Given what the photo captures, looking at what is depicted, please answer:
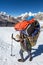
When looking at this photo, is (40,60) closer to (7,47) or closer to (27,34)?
(27,34)

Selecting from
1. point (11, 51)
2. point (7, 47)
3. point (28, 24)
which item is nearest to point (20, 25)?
point (28, 24)

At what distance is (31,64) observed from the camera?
10.0m

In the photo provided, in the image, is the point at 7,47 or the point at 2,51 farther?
the point at 7,47

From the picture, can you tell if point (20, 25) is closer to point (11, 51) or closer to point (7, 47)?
point (11, 51)

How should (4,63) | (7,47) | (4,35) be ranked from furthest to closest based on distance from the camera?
(4,35)
(7,47)
(4,63)

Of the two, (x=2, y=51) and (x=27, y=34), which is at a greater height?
(x=27, y=34)

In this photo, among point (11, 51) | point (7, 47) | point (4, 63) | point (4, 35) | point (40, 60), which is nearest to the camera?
point (4, 63)

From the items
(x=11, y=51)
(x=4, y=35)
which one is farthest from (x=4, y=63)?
(x=4, y=35)

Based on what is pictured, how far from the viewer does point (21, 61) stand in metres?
10.3

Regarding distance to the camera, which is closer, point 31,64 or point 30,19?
point 31,64

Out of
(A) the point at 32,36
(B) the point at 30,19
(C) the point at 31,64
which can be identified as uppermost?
(B) the point at 30,19

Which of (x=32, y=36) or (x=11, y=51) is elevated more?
(x=32, y=36)

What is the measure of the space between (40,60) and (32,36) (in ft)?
4.15

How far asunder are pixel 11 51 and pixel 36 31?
1724 mm
